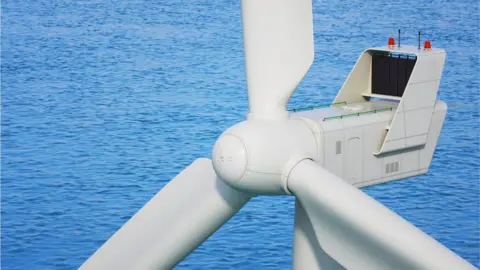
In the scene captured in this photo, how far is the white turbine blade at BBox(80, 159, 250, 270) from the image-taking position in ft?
52.5

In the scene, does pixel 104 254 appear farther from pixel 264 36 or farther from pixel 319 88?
pixel 319 88

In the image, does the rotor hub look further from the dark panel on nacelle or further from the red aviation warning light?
the dark panel on nacelle

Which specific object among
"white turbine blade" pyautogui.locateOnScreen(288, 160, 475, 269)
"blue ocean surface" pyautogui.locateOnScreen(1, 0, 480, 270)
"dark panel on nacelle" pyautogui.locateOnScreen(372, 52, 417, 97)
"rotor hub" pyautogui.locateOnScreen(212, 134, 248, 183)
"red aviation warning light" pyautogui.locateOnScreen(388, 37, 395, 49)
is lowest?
"blue ocean surface" pyautogui.locateOnScreen(1, 0, 480, 270)

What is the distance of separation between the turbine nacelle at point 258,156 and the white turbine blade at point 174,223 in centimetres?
108

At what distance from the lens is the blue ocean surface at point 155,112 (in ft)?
103

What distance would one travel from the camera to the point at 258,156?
14422 millimetres

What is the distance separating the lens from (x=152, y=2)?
234 ft

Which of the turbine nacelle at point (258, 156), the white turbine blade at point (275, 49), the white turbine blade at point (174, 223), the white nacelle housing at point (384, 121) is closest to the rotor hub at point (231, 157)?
the turbine nacelle at point (258, 156)

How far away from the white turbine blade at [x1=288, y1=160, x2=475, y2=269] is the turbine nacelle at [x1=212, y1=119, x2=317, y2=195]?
19 centimetres

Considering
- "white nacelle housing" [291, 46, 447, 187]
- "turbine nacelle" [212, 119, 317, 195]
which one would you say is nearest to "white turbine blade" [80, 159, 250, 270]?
"turbine nacelle" [212, 119, 317, 195]

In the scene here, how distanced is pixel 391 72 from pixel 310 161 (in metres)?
3.40

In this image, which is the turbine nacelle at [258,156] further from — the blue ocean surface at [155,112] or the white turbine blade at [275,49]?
the blue ocean surface at [155,112]

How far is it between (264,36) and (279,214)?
60.0 ft

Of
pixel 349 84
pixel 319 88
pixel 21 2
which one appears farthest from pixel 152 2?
pixel 349 84
